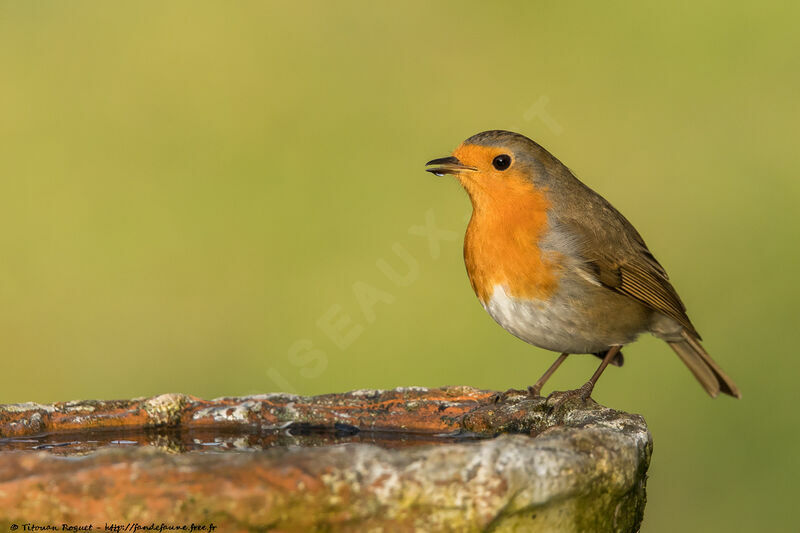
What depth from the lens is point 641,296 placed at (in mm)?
4395

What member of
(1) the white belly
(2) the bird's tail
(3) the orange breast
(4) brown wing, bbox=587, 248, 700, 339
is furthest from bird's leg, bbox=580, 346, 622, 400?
(2) the bird's tail

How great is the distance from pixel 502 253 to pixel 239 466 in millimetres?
1948

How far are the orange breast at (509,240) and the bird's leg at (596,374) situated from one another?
1.25 ft

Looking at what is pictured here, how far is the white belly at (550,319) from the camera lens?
4043mm

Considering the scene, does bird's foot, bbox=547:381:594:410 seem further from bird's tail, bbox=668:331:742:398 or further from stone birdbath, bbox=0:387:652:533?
bird's tail, bbox=668:331:742:398

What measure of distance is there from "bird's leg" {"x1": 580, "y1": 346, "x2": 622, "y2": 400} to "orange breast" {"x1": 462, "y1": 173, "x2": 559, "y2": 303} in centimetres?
38

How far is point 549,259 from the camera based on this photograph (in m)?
4.09

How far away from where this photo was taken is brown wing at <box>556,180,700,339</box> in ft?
14.0

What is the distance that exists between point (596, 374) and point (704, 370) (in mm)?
929

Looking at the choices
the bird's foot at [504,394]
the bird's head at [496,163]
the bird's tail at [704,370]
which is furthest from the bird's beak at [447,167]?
the bird's tail at [704,370]

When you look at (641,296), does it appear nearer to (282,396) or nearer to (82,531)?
(282,396)

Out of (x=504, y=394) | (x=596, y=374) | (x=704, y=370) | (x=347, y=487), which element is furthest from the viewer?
(x=704, y=370)

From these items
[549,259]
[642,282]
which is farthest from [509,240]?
[642,282]

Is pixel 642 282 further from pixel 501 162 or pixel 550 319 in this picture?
pixel 501 162
